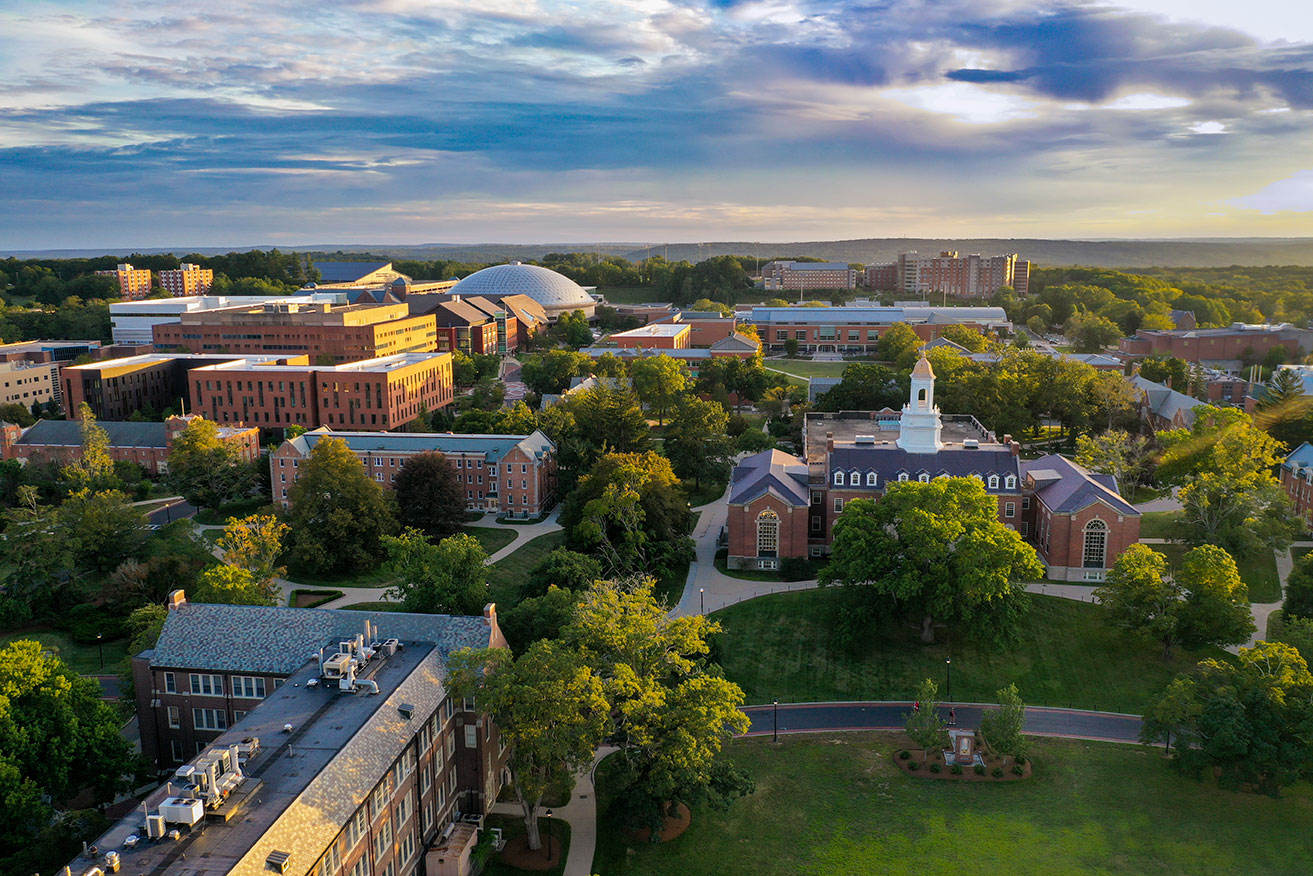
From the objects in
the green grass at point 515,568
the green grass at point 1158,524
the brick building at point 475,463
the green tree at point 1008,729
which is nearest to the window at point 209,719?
the green grass at point 515,568

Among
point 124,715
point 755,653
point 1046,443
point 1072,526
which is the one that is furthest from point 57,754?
point 1046,443

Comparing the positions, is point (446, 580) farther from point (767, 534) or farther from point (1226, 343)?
point (1226, 343)

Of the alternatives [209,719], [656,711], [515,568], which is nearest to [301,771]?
[656,711]

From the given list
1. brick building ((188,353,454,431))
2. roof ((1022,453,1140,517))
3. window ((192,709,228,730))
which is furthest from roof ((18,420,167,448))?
roof ((1022,453,1140,517))

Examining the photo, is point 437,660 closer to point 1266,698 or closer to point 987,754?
point 987,754

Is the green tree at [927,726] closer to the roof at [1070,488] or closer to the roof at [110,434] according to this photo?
the roof at [1070,488]

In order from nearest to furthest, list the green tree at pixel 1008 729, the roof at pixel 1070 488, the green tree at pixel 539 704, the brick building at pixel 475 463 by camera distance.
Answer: the green tree at pixel 539 704 < the green tree at pixel 1008 729 < the roof at pixel 1070 488 < the brick building at pixel 475 463
